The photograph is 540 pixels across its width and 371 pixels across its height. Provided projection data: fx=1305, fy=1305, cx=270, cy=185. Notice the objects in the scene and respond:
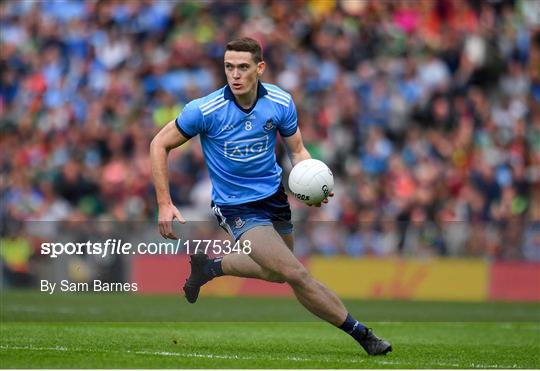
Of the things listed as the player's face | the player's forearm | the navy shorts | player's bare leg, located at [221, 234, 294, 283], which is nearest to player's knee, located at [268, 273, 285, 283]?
player's bare leg, located at [221, 234, 294, 283]

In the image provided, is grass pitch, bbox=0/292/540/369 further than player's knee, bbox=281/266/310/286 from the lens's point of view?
No

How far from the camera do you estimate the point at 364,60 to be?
24.6m

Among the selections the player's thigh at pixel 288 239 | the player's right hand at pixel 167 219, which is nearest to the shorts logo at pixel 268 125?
the player's thigh at pixel 288 239

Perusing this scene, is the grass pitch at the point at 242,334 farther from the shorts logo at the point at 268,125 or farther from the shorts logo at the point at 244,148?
the shorts logo at the point at 268,125

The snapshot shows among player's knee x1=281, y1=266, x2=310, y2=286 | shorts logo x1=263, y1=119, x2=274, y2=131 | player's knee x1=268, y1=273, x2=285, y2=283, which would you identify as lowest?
player's knee x1=268, y1=273, x2=285, y2=283

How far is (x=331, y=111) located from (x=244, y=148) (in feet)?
42.4

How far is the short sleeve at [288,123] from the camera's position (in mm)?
10992

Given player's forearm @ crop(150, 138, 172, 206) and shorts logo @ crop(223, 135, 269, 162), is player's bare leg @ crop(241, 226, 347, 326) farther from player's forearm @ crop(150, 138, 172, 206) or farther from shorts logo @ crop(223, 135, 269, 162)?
player's forearm @ crop(150, 138, 172, 206)

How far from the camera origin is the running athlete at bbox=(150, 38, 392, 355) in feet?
34.5

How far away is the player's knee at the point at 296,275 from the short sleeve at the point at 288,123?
128cm

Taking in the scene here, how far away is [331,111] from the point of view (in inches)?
933

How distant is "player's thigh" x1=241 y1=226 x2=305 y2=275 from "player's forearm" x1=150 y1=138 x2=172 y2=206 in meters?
0.77

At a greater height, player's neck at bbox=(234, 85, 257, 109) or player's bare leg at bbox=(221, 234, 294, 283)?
player's neck at bbox=(234, 85, 257, 109)

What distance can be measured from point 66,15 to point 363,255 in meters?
8.34
